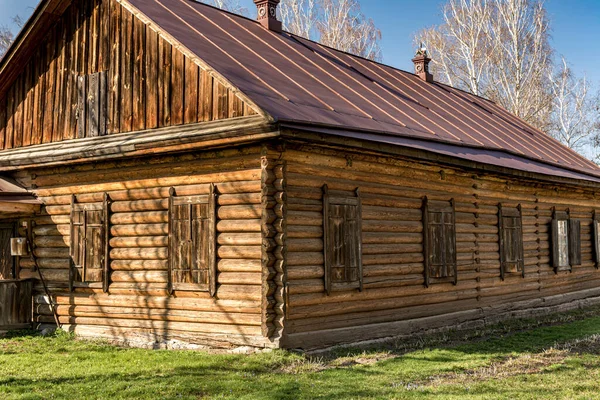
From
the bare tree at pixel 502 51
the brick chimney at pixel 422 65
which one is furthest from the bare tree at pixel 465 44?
the brick chimney at pixel 422 65

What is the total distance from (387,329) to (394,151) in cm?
308

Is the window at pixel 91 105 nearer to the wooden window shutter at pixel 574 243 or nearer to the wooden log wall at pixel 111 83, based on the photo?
the wooden log wall at pixel 111 83

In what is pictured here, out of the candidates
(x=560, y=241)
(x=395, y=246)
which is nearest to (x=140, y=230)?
(x=395, y=246)

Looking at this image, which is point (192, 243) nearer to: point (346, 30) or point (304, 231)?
point (304, 231)

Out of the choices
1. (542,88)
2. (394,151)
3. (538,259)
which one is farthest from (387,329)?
(542,88)

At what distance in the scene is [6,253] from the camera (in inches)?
592

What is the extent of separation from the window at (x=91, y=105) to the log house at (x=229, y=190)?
0.11 ft

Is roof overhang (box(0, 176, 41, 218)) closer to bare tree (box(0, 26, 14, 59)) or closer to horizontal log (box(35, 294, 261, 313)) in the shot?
horizontal log (box(35, 294, 261, 313))

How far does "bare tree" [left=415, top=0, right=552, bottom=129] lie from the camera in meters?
36.0

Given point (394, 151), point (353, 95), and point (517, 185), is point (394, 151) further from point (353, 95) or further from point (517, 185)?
point (517, 185)

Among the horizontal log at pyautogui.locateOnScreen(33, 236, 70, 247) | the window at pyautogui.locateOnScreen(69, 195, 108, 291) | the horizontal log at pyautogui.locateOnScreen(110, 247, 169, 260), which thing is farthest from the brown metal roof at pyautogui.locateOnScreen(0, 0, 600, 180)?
the horizontal log at pyautogui.locateOnScreen(33, 236, 70, 247)

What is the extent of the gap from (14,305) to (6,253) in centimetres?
135

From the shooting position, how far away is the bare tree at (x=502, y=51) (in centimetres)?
3597

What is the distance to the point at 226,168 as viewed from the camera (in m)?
11.9
